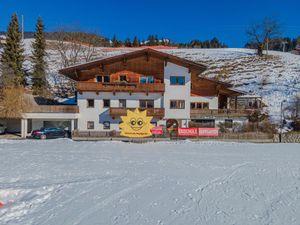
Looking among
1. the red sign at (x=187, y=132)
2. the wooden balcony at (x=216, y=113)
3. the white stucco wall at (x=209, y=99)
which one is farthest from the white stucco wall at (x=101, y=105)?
the red sign at (x=187, y=132)

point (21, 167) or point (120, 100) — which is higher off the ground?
point (120, 100)

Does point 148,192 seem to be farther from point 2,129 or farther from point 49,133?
point 2,129

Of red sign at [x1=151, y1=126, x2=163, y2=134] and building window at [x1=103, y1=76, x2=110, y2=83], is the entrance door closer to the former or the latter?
red sign at [x1=151, y1=126, x2=163, y2=134]

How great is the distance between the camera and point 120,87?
3416cm

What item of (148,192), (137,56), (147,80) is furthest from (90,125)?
(148,192)

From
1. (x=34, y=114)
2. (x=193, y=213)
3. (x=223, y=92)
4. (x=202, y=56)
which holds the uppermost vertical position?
(x=202, y=56)

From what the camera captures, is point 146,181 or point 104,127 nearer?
point 146,181

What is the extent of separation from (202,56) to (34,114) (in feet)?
200

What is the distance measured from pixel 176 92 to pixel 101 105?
30.7 feet

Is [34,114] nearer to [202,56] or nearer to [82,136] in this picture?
[82,136]

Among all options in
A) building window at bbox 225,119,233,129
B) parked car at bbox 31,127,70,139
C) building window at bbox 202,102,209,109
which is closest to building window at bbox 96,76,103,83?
parked car at bbox 31,127,70,139

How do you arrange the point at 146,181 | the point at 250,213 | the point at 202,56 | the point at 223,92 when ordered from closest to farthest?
the point at 250,213 < the point at 146,181 < the point at 223,92 < the point at 202,56

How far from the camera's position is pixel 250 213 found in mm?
7578

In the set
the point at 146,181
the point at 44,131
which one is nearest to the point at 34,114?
the point at 44,131
